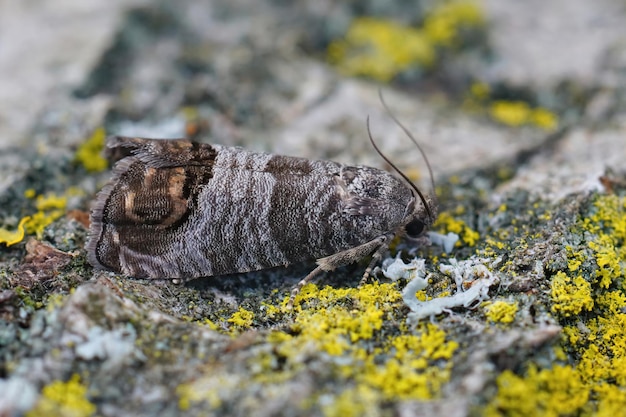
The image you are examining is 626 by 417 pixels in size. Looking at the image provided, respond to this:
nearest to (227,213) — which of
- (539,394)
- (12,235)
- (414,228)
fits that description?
(414,228)

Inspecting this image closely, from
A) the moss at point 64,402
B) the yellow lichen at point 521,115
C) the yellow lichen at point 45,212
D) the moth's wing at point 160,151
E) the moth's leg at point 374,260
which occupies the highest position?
the moth's wing at point 160,151

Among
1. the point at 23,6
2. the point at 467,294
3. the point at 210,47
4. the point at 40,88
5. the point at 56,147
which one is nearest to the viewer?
the point at 467,294

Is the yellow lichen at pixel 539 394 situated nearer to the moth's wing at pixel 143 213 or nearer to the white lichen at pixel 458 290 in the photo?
the white lichen at pixel 458 290

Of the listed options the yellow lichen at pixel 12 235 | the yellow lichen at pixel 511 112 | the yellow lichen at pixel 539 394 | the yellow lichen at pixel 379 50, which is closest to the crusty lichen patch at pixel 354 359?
the yellow lichen at pixel 539 394

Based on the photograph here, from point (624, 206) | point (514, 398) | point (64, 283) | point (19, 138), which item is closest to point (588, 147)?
point (624, 206)

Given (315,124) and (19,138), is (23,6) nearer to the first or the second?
(19,138)

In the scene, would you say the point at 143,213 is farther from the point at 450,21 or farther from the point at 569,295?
the point at 450,21
